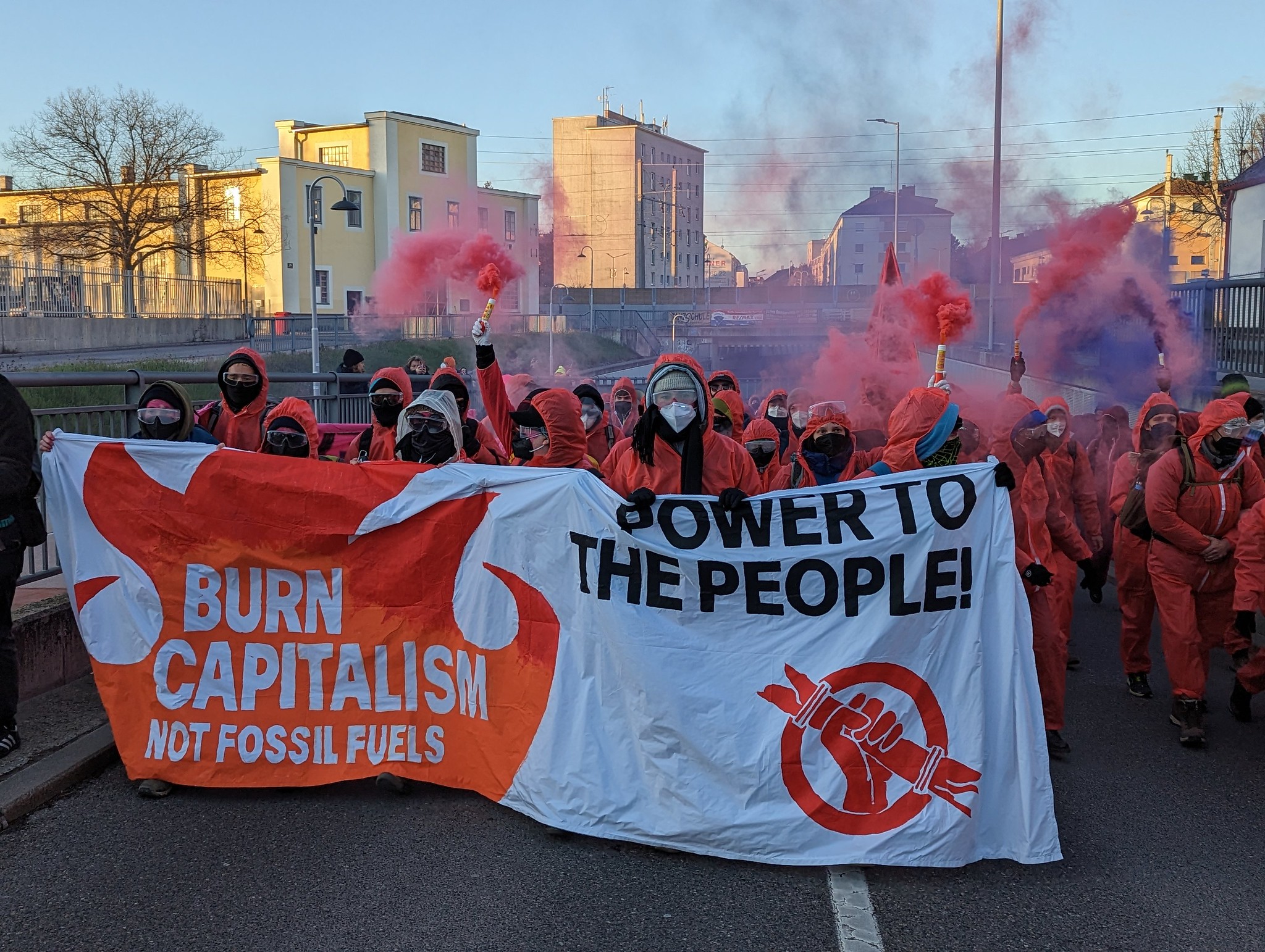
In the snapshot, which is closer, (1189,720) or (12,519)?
(12,519)

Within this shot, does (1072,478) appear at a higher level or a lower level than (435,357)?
lower

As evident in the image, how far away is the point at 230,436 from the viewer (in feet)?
22.4

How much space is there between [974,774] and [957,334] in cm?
659

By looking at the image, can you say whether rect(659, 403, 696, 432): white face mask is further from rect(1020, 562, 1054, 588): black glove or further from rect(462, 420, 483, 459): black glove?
rect(462, 420, 483, 459): black glove

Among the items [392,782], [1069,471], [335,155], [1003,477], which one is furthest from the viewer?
[335,155]

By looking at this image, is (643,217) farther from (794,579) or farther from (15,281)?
(794,579)

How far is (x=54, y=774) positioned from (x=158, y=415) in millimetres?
1951

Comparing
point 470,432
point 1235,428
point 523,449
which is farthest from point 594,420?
point 1235,428

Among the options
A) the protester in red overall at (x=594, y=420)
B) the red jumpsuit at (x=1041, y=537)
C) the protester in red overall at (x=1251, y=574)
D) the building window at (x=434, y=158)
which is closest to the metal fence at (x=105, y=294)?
the building window at (x=434, y=158)

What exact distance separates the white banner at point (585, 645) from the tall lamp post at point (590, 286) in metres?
40.5

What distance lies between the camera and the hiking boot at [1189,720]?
5.91m

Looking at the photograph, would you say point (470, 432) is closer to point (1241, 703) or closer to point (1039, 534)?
point (1039, 534)

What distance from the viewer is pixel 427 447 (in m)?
5.73

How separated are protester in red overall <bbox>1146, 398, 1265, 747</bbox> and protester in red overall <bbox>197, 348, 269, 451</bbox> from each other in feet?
16.6
